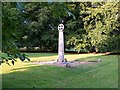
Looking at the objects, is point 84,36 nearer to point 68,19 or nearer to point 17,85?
point 68,19

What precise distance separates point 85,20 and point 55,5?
59.9ft

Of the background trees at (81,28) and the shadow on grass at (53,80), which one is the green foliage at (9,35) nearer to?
the shadow on grass at (53,80)

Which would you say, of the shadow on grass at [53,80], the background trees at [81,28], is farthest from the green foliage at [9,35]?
the background trees at [81,28]

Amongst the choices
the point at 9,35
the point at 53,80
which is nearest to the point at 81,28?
the point at 53,80

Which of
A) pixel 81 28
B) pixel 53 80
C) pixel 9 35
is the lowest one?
pixel 53 80

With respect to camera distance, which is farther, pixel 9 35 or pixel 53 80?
pixel 53 80

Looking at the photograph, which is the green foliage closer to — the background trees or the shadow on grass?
the shadow on grass

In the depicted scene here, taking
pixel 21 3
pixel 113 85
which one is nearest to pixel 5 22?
pixel 21 3

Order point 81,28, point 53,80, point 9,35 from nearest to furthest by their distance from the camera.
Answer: point 9,35 → point 53,80 → point 81,28

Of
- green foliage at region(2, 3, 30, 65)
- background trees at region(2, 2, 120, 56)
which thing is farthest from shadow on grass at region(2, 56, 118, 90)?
background trees at region(2, 2, 120, 56)

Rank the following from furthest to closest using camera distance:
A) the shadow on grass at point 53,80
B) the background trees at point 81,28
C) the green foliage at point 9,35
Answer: the background trees at point 81,28 < the shadow on grass at point 53,80 < the green foliage at point 9,35

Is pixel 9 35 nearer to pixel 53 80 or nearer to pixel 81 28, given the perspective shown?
pixel 53 80

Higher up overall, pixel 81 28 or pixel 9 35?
pixel 81 28

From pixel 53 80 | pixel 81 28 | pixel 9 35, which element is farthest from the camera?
pixel 81 28
